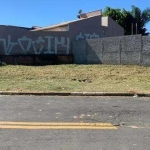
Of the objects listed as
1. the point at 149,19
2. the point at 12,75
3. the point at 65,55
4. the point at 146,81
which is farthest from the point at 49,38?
the point at 149,19

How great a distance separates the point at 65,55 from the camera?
2867 centimetres

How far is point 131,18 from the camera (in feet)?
171

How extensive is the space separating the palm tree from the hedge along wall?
2552 centimetres

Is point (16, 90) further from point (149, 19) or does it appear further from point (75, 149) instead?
point (149, 19)

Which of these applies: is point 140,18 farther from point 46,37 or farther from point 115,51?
point 115,51

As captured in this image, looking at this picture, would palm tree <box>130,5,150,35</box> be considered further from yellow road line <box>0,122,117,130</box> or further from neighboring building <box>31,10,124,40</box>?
yellow road line <box>0,122,117,130</box>

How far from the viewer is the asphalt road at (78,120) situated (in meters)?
5.49

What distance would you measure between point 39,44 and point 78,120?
69.4 feet

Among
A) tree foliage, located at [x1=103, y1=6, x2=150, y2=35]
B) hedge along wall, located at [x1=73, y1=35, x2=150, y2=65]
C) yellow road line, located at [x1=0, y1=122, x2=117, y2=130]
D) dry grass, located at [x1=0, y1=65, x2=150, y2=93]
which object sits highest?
tree foliage, located at [x1=103, y1=6, x2=150, y2=35]

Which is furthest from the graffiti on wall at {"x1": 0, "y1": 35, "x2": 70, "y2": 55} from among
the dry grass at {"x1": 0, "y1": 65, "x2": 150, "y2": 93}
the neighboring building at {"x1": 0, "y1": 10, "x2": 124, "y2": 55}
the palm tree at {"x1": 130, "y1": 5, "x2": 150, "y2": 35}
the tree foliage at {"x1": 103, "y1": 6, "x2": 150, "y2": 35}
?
the palm tree at {"x1": 130, "y1": 5, "x2": 150, "y2": 35}

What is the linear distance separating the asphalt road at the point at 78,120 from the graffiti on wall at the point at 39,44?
16.6 meters

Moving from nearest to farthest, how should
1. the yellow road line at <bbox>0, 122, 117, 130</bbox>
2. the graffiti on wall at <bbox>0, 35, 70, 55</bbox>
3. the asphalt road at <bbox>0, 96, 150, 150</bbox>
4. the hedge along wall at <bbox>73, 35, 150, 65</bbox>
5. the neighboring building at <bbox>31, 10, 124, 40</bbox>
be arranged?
the asphalt road at <bbox>0, 96, 150, 150</bbox> < the yellow road line at <bbox>0, 122, 117, 130</bbox> < the hedge along wall at <bbox>73, 35, 150, 65</bbox> < the graffiti on wall at <bbox>0, 35, 70, 55</bbox> < the neighboring building at <bbox>31, 10, 124, 40</bbox>

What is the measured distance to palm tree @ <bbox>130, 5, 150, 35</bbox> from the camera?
52125 millimetres

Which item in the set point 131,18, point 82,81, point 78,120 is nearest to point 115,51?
point 82,81
